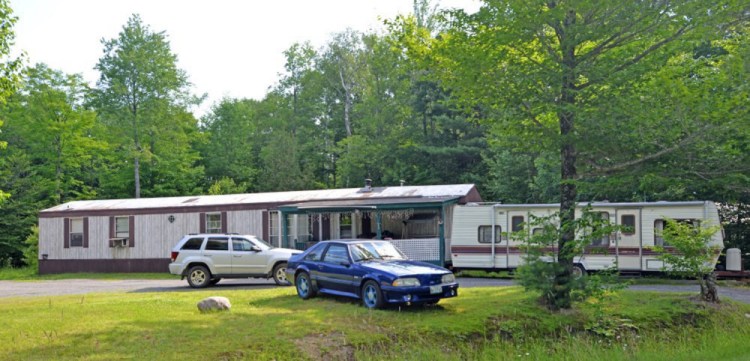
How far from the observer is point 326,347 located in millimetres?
10508

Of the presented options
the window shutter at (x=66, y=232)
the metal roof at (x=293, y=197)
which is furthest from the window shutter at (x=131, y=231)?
the window shutter at (x=66, y=232)

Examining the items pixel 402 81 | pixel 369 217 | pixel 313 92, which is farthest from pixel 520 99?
pixel 313 92

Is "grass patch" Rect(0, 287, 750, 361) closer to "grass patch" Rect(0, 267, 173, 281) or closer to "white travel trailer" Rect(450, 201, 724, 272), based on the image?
"white travel trailer" Rect(450, 201, 724, 272)

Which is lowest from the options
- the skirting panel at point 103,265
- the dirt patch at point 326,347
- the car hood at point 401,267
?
the skirting panel at point 103,265

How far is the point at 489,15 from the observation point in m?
13.4

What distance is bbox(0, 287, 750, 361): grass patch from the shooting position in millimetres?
10031

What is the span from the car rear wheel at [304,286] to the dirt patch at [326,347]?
3134 millimetres

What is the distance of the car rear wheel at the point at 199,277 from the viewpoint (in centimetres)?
1916

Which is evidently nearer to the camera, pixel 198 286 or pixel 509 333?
pixel 509 333

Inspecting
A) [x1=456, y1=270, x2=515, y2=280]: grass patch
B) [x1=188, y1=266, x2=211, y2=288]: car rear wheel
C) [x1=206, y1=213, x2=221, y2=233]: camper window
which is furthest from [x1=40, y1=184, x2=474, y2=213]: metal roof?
[x1=188, y1=266, x2=211, y2=288]: car rear wheel

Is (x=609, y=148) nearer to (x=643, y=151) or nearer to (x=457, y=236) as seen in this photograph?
(x=643, y=151)

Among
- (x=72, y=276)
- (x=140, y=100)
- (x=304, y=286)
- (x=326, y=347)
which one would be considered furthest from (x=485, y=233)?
(x=140, y=100)

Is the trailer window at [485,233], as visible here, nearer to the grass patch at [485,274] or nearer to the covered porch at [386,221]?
the grass patch at [485,274]

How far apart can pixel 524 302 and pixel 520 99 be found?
13.9 ft
